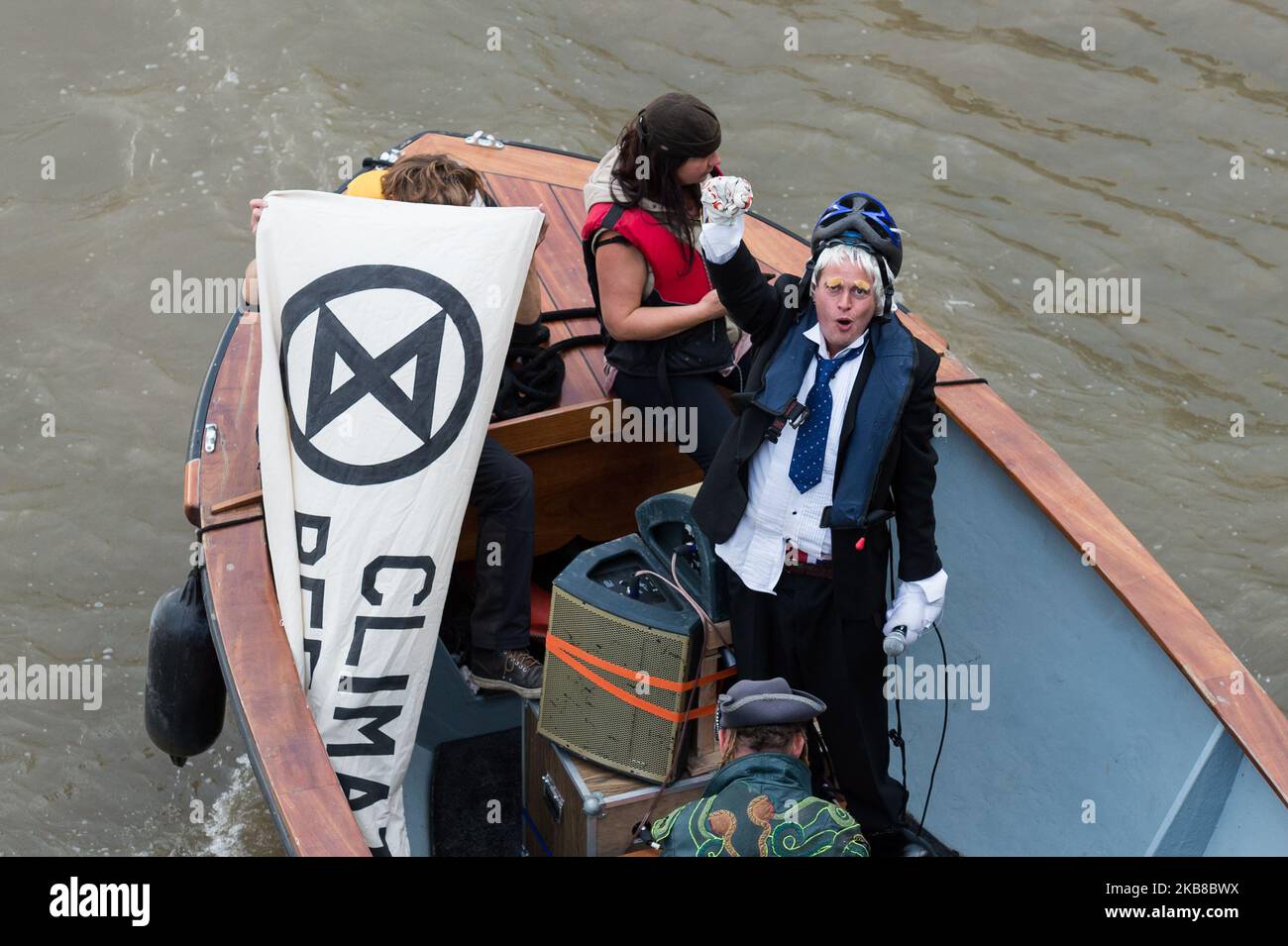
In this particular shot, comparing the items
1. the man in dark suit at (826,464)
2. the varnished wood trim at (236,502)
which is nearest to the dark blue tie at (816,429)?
the man in dark suit at (826,464)

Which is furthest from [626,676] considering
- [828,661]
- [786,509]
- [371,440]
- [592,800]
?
[371,440]

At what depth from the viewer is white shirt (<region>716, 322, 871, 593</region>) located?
109 inches

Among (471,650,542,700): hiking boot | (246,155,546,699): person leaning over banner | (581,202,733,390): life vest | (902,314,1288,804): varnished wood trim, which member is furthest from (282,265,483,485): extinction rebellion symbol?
(902,314,1288,804): varnished wood trim

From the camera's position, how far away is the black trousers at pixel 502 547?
3.48 m

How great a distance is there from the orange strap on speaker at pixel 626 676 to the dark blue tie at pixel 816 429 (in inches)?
20.8

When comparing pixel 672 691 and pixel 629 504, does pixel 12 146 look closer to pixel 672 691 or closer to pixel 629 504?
pixel 629 504

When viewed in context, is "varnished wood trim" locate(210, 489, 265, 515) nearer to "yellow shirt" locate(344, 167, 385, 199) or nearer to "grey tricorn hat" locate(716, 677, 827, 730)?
"yellow shirt" locate(344, 167, 385, 199)

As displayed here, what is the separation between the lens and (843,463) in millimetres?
2754

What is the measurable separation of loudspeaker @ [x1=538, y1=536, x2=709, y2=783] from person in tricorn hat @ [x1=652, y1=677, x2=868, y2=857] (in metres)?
0.47

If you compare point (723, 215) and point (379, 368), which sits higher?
point (723, 215)

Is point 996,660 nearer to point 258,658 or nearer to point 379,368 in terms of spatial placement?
point 379,368

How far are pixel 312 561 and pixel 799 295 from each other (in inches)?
45.6

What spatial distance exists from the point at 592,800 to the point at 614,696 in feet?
0.72

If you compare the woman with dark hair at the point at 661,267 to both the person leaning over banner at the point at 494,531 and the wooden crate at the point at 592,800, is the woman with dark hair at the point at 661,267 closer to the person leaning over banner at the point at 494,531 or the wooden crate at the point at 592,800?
the person leaning over banner at the point at 494,531
